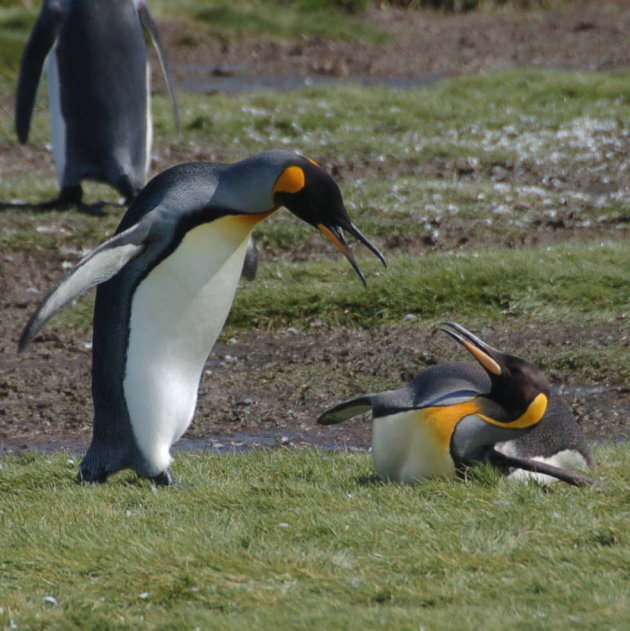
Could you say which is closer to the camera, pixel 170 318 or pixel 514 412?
pixel 514 412

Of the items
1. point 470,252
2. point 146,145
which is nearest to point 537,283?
point 470,252

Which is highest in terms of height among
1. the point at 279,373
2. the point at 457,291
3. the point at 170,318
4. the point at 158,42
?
the point at 170,318

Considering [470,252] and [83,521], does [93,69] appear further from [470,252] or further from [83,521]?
[83,521]

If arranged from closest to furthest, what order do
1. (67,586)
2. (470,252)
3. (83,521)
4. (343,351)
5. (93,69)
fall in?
(67,586), (83,521), (343,351), (470,252), (93,69)

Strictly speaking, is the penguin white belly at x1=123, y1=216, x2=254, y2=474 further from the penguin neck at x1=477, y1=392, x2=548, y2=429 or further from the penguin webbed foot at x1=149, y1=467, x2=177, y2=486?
the penguin neck at x1=477, y1=392, x2=548, y2=429

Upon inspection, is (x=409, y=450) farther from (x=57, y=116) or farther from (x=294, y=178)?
(x=57, y=116)

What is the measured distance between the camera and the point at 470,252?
9586 millimetres

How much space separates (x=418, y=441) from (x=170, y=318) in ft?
3.89

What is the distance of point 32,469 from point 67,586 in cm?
174

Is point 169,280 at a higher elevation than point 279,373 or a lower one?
higher

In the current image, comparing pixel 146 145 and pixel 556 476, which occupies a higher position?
pixel 556 476

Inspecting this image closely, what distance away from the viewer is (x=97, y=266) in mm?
5312

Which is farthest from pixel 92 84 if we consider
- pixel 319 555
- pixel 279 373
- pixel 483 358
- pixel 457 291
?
pixel 319 555

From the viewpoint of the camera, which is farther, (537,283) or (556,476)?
(537,283)
